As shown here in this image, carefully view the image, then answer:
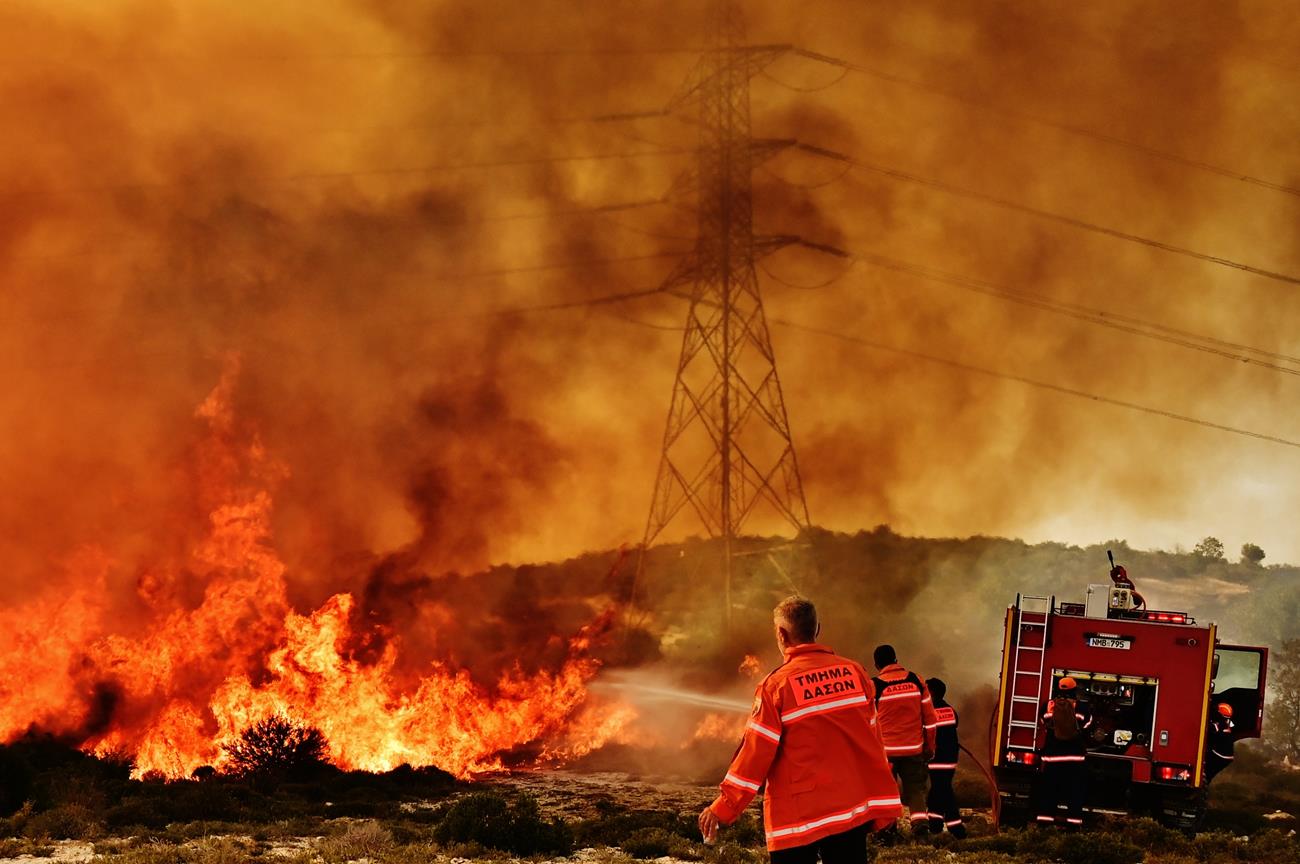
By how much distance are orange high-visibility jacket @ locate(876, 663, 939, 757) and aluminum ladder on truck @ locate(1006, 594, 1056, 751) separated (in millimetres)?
3271

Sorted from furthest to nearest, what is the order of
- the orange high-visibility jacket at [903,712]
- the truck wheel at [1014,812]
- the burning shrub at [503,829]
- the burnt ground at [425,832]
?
the truck wheel at [1014,812] < the burning shrub at [503,829] < the burnt ground at [425,832] < the orange high-visibility jacket at [903,712]

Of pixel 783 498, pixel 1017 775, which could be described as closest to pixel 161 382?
pixel 783 498

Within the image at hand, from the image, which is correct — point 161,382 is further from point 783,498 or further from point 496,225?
point 783,498

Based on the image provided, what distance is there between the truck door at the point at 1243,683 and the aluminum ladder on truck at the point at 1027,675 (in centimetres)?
196

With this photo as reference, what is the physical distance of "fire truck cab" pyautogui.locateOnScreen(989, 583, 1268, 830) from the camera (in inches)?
599

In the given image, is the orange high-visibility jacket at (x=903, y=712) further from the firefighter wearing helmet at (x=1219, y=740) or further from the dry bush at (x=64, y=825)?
the dry bush at (x=64, y=825)

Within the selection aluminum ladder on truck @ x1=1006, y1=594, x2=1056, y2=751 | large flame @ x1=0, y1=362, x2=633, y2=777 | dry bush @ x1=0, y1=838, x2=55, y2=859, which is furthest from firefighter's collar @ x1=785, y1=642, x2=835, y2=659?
large flame @ x1=0, y1=362, x2=633, y2=777

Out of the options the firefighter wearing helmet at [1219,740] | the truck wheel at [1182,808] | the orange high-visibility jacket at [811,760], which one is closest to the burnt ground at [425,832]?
the truck wheel at [1182,808]

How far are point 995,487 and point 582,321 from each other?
534 inches

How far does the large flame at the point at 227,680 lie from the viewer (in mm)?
22922

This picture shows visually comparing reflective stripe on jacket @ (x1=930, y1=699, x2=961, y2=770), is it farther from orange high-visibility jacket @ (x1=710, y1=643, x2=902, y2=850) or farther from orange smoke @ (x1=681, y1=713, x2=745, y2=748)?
orange smoke @ (x1=681, y1=713, x2=745, y2=748)

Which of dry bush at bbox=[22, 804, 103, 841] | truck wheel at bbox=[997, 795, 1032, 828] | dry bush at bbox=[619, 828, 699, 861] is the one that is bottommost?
dry bush at bbox=[22, 804, 103, 841]

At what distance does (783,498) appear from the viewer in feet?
131

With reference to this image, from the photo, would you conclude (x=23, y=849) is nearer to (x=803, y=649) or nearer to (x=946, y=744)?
(x=946, y=744)
